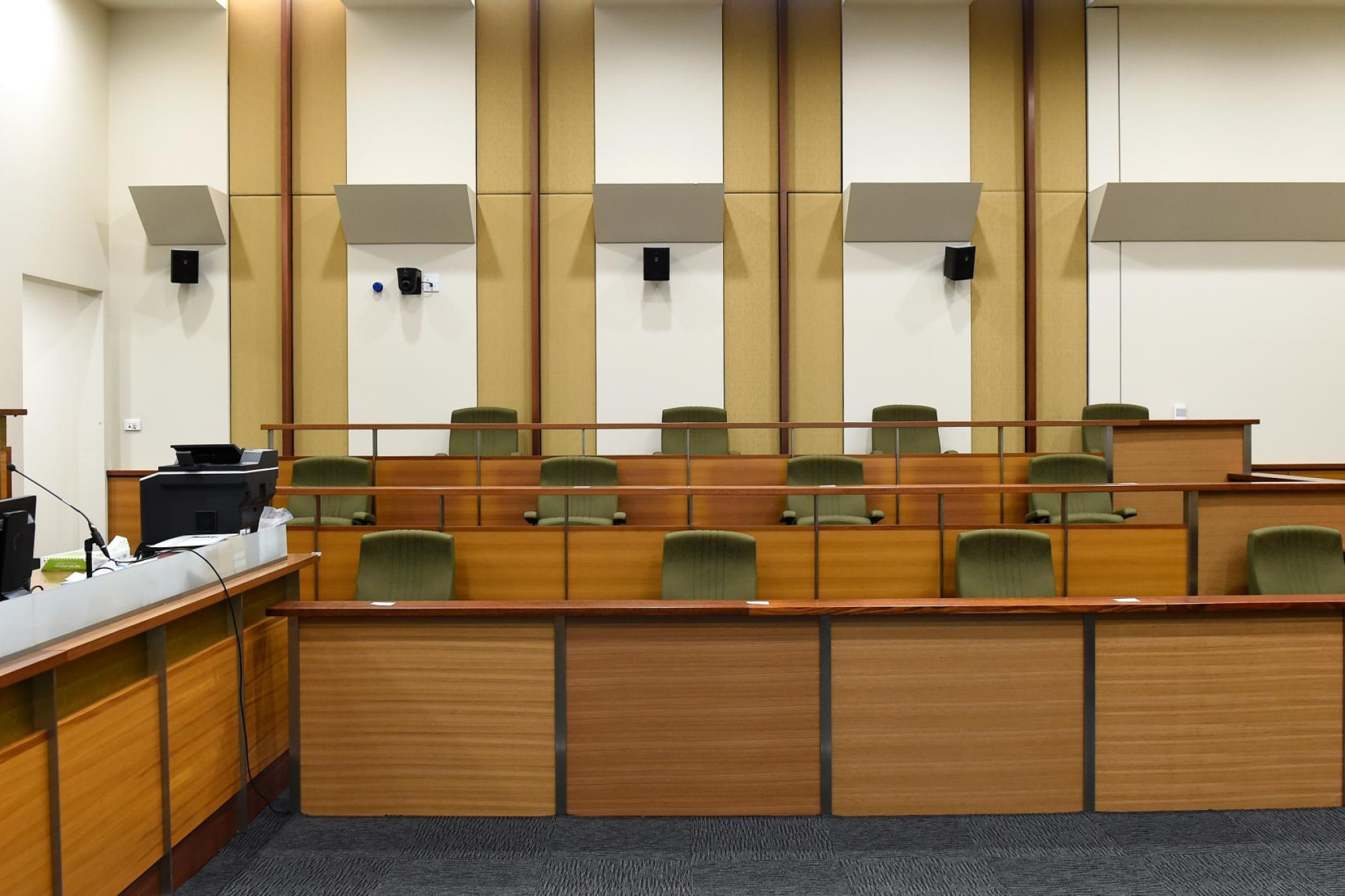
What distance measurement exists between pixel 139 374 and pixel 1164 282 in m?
7.93

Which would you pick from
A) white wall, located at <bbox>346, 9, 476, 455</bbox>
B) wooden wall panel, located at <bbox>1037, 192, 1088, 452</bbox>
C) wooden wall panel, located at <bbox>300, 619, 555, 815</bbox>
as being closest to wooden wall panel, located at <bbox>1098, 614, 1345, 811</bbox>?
wooden wall panel, located at <bbox>300, 619, 555, 815</bbox>

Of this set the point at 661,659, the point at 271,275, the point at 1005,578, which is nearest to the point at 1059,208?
the point at 1005,578

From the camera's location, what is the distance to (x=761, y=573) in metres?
3.75

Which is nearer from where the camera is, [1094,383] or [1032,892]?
[1032,892]

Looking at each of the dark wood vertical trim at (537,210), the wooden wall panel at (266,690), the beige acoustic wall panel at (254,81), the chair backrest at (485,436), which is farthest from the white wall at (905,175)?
the wooden wall panel at (266,690)

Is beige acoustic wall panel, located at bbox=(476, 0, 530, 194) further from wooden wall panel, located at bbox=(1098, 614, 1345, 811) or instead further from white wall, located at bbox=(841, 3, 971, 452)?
wooden wall panel, located at bbox=(1098, 614, 1345, 811)

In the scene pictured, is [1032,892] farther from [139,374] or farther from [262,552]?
[139,374]

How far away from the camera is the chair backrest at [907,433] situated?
599cm

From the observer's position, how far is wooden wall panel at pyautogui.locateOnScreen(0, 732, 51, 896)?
1604 mm

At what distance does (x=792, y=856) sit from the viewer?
7.53ft

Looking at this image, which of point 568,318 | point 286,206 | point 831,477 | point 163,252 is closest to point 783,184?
point 568,318

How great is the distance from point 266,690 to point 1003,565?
279 cm

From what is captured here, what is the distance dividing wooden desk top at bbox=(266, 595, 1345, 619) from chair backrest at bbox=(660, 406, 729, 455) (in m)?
3.48

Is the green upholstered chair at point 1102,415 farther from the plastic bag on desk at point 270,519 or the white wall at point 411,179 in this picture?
the plastic bag on desk at point 270,519
